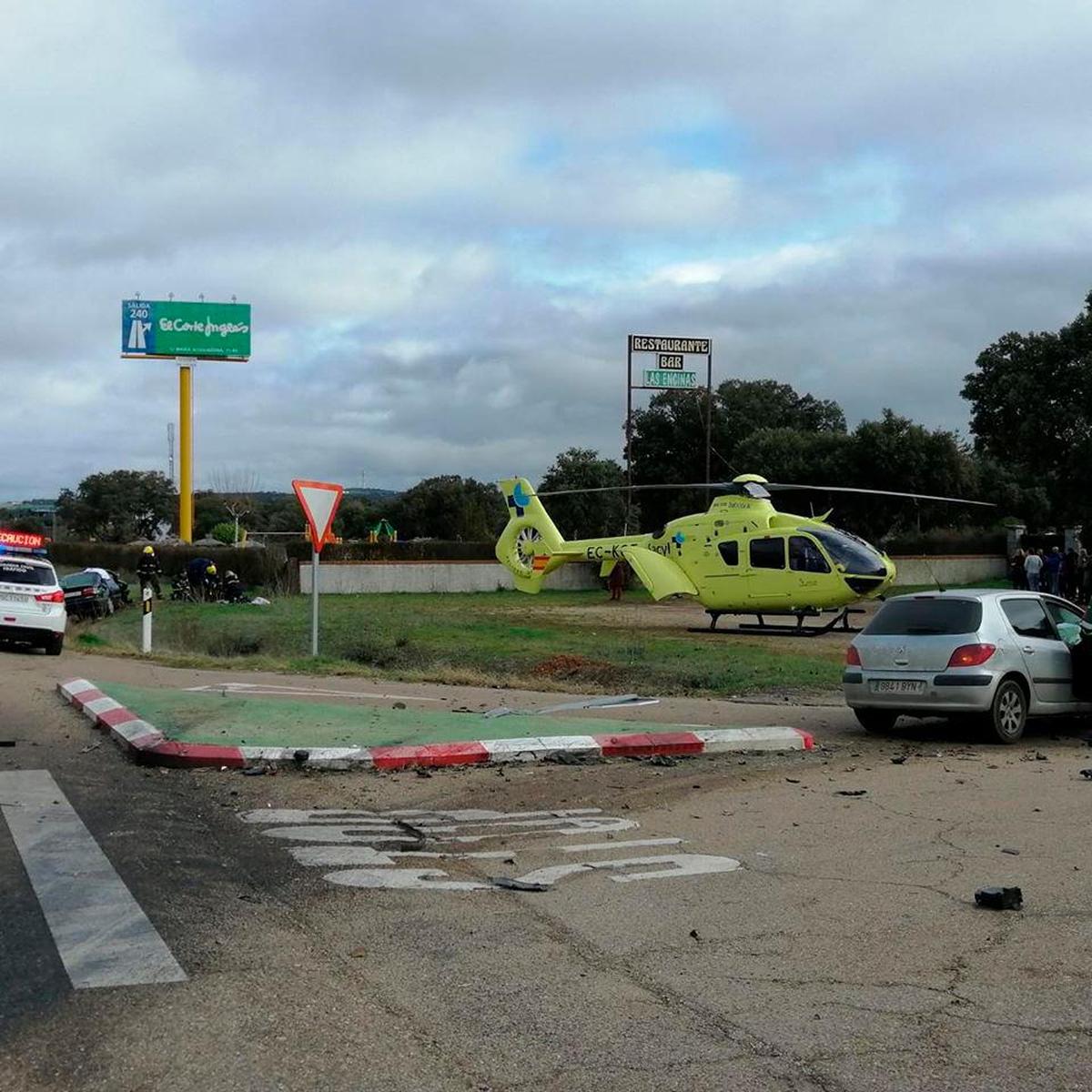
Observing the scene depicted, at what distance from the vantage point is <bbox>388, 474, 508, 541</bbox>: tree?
85.7 m

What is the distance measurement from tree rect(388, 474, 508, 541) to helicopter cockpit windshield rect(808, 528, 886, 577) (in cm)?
5672

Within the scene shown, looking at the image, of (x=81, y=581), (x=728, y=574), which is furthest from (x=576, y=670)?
(x=81, y=581)

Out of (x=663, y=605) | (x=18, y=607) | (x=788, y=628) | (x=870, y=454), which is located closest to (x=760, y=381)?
(x=870, y=454)

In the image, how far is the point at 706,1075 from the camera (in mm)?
4289

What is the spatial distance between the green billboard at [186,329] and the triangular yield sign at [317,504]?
5128cm

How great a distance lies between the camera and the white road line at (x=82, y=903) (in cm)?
523

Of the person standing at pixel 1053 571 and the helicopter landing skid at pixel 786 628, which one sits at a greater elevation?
the person standing at pixel 1053 571

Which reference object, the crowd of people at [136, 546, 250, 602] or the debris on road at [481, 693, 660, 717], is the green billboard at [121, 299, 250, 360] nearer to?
the crowd of people at [136, 546, 250, 602]

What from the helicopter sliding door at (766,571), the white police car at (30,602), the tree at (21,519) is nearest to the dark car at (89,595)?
the white police car at (30,602)

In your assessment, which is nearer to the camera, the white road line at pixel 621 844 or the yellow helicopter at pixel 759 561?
the white road line at pixel 621 844

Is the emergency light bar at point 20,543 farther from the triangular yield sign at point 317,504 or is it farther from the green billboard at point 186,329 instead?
the green billboard at point 186,329

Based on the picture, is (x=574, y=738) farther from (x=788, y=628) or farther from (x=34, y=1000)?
(x=788, y=628)

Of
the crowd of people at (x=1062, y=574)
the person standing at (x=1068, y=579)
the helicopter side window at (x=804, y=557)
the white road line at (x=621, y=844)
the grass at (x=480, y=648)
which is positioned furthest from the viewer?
the person standing at (x=1068, y=579)

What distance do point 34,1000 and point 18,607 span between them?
63.8 ft
